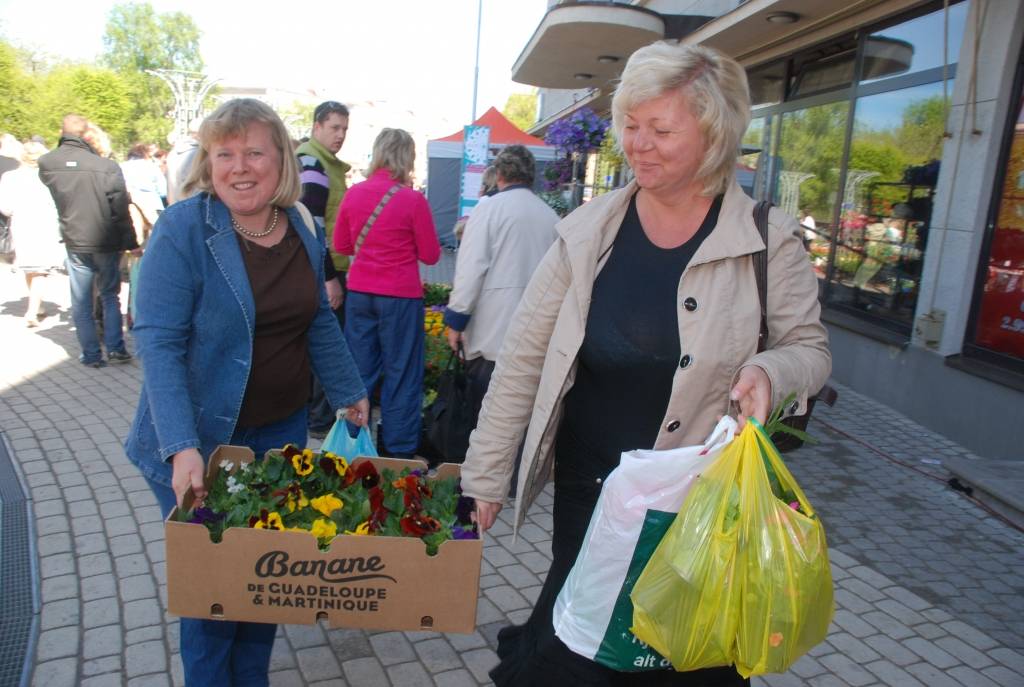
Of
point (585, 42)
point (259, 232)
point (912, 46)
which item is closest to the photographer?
point (259, 232)

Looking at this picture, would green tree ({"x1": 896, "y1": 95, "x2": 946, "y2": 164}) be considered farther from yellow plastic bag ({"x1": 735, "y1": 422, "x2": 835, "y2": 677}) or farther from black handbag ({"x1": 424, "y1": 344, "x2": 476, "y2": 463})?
yellow plastic bag ({"x1": 735, "y1": 422, "x2": 835, "y2": 677})

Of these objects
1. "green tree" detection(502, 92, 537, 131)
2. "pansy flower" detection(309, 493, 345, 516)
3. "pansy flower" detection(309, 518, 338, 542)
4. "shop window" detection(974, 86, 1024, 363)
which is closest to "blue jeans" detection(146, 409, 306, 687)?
"pansy flower" detection(309, 493, 345, 516)

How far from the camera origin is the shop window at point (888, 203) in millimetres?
7129

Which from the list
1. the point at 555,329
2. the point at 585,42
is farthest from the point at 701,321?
the point at 585,42

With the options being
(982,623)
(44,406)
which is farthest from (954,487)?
(44,406)

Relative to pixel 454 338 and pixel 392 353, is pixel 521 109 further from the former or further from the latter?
pixel 454 338

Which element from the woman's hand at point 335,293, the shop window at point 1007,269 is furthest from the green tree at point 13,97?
the shop window at point 1007,269

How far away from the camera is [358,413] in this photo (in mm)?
2803

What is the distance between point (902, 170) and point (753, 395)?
6.70m

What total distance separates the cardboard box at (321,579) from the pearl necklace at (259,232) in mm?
855

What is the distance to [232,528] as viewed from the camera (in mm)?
1878

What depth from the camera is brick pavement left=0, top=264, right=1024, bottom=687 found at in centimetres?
302

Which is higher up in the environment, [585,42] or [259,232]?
[585,42]

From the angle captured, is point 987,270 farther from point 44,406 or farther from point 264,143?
point 44,406
